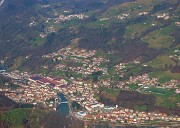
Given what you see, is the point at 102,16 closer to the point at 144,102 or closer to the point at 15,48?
the point at 15,48

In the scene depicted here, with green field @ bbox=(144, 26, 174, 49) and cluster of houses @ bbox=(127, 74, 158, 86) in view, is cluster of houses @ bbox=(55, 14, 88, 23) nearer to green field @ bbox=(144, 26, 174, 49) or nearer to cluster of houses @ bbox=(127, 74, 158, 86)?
green field @ bbox=(144, 26, 174, 49)

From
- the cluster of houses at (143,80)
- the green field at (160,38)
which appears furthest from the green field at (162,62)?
the green field at (160,38)

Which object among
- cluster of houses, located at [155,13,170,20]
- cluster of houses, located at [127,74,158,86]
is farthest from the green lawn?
cluster of houses, located at [155,13,170,20]


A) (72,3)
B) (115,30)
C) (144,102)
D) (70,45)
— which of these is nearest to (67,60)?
(70,45)

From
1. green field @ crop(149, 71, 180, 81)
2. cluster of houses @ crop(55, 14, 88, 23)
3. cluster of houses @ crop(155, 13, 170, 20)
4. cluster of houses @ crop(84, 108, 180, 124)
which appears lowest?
cluster of houses @ crop(84, 108, 180, 124)

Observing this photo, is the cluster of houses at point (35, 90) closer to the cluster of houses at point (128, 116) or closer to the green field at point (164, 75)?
the cluster of houses at point (128, 116)

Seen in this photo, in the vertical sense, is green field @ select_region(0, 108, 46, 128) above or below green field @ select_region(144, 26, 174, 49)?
below

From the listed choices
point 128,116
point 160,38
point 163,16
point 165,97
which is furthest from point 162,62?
point 163,16

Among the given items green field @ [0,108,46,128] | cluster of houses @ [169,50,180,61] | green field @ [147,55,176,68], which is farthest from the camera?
cluster of houses @ [169,50,180,61]

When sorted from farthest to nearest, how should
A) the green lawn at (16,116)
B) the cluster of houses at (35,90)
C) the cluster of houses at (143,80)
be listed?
the cluster of houses at (143,80)
the cluster of houses at (35,90)
the green lawn at (16,116)

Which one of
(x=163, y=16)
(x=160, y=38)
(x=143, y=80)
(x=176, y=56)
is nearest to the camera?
(x=143, y=80)

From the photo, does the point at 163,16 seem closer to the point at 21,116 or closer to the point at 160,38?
the point at 160,38
